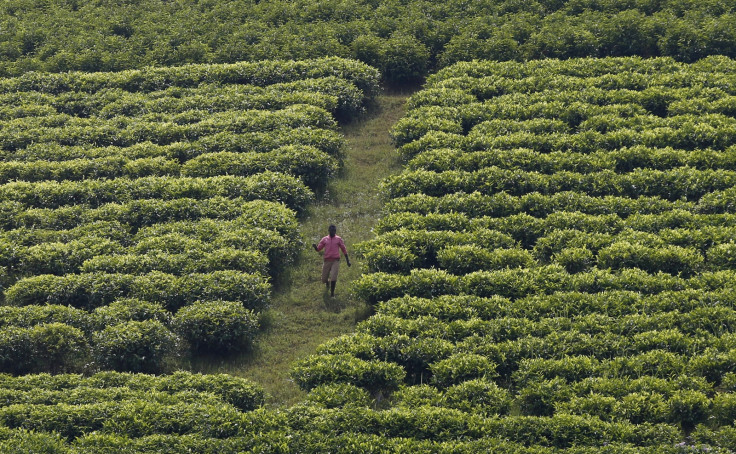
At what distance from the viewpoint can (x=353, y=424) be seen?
66.8 ft

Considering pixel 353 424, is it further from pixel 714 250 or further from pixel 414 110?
pixel 414 110

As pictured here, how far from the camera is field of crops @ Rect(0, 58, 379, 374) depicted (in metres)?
23.4

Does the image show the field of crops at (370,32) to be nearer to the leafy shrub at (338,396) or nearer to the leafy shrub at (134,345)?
the leafy shrub at (134,345)

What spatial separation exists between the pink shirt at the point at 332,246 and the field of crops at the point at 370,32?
37.1 feet

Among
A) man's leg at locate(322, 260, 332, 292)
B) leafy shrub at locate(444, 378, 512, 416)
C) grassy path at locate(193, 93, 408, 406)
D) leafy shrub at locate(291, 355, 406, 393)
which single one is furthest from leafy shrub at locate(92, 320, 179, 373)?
leafy shrub at locate(444, 378, 512, 416)

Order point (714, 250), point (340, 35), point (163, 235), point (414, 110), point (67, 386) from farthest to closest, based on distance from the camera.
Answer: point (340, 35)
point (414, 110)
point (163, 235)
point (714, 250)
point (67, 386)

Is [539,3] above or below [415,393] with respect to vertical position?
above

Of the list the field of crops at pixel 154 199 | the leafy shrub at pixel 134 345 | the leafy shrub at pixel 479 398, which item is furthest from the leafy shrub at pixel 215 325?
the leafy shrub at pixel 479 398

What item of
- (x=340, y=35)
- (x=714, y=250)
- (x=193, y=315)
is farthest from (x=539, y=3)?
(x=193, y=315)

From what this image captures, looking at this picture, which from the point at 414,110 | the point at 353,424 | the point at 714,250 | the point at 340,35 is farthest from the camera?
the point at 340,35

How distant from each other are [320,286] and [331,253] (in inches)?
50.3

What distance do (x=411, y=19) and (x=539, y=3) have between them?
463 cm

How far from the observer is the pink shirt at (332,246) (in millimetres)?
25000

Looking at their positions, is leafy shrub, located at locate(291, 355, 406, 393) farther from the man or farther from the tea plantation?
the man
